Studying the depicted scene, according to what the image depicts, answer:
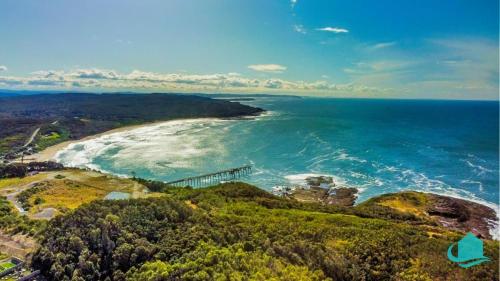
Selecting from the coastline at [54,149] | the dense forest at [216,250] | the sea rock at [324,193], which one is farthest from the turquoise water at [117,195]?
the coastline at [54,149]

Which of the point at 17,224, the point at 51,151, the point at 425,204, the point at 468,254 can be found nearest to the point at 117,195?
the point at 17,224

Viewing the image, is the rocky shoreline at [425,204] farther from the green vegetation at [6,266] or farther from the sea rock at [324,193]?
the green vegetation at [6,266]

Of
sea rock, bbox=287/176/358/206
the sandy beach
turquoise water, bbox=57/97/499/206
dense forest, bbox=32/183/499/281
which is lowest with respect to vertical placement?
the sandy beach

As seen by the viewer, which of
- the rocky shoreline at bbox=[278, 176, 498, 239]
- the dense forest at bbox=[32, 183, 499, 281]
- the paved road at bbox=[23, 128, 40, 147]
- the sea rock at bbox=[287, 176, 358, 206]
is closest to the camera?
the dense forest at bbox=[32, 183, 499, 281]

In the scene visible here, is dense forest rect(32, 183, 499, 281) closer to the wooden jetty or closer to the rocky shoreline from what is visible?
the rocky shoreline

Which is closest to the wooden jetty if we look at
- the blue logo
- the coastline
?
the coastline

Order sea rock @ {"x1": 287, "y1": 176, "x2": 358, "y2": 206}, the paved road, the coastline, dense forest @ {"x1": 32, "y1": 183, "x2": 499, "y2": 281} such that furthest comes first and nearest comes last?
1. the paved road
2. the coastline
3. sea rock @ {"x1": 287, "y1": 176, "x2": 358, "y2": 206}
4. dense forest @ {"x1": 32, "y1": 183, "x2": 499, "y2": 281}

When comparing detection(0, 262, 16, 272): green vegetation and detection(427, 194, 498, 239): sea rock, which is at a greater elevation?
detection(0, 262, 16, 272): green vegetation
